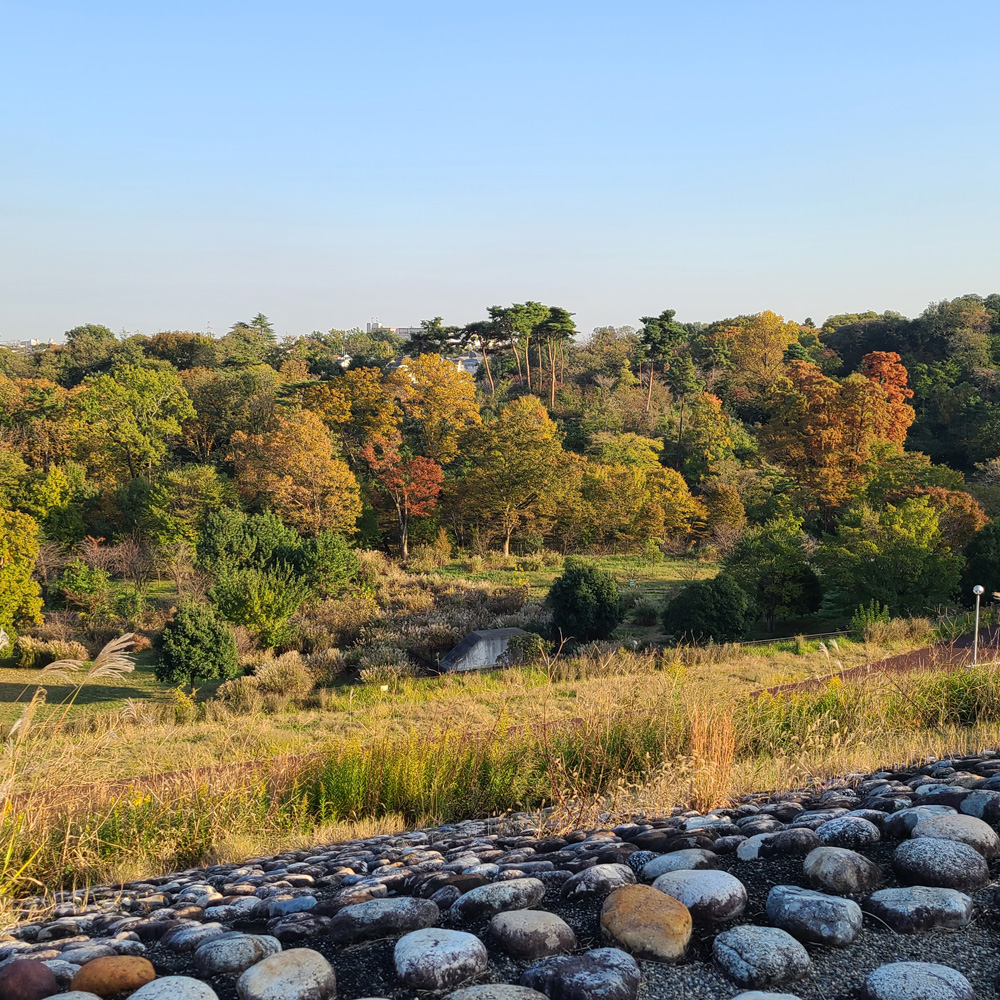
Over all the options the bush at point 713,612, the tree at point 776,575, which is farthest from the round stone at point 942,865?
the tree at point 776,575

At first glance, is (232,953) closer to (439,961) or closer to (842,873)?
(439,961)

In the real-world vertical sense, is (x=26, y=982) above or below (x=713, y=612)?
above

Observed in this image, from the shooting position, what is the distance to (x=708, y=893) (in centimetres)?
196

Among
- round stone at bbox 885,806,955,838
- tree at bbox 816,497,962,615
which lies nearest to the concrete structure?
tree at bbox 816,497,962,615

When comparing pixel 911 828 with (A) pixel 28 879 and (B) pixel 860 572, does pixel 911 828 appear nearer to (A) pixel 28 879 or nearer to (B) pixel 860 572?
(A) pixel 28 879

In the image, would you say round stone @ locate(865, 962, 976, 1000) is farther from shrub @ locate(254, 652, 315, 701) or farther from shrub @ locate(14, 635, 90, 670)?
shrub @ locate(14, 635, 90, 670)

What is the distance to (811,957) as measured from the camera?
1.73 m

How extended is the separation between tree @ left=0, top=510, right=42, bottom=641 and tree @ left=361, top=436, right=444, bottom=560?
10487 millimetres

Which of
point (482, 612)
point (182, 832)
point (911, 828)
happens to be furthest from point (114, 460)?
point (911, 828)

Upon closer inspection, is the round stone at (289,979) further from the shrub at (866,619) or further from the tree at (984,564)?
the tree at (984,564)

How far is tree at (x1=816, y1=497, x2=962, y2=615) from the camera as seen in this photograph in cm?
1562

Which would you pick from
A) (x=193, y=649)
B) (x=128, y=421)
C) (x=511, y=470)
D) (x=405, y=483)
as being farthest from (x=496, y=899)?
(x=128, y=421)

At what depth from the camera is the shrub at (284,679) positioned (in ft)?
45.7

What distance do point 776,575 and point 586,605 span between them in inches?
163
